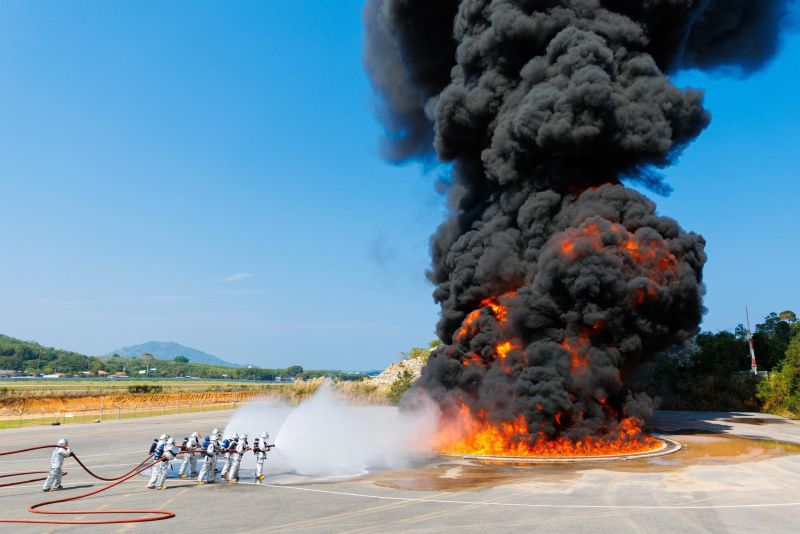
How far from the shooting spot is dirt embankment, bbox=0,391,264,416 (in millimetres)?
50938

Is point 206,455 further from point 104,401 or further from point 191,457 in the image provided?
point 104,401

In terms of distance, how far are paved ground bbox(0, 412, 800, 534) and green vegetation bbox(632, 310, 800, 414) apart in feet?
69.1

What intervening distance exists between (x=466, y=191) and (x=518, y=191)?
6174mm

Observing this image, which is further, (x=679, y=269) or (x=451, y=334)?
(x=451, y=334)

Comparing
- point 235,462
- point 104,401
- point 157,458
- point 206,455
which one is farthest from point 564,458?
point 104,401

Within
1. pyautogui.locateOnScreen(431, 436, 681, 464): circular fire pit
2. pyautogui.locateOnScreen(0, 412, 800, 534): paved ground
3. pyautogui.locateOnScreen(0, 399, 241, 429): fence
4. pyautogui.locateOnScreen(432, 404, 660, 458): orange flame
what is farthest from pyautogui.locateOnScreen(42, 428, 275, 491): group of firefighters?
pyautogui.locateOnScreen(0, 399, 241, 429): fence

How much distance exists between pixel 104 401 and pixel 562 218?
54682mm

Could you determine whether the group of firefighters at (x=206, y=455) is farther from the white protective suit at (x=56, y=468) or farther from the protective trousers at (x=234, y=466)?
the white protective suit at (x=56, y=468)

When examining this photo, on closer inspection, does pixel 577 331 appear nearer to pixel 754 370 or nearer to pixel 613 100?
pixel 613 100

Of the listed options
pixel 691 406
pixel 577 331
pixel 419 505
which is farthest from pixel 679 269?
pixel 691 406

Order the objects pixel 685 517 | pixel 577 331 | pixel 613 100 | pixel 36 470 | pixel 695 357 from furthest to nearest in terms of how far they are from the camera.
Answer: pixel 695 357, pixel 613 100, pixel 577 331, pixel 36 470, pixel 685 517

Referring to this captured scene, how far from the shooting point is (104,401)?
195 ft

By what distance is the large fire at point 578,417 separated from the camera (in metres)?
22.5

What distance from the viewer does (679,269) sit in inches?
960
